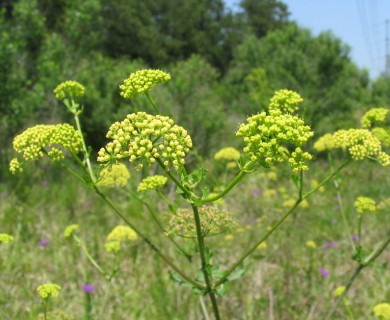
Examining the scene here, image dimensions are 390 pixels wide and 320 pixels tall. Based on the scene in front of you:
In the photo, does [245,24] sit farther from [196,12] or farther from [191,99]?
[191,99]

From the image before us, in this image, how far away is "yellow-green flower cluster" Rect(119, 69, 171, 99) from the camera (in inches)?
81.9

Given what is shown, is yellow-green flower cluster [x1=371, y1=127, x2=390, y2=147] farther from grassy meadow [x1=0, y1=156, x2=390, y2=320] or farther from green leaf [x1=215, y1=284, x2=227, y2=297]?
green leaf [x1=215, y1=284, x2=227, y2=297]

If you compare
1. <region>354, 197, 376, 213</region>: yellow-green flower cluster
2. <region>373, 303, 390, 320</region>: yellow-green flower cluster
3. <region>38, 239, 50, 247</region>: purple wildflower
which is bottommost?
<region>373, 303, 390, 320</region>: yellow-green flower cluster

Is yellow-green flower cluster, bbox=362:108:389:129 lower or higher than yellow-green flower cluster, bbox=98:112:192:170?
higher

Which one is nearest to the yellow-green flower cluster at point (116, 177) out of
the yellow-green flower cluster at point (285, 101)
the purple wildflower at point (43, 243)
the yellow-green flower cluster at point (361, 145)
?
the yellow-green flower cluster at point (285, 101)

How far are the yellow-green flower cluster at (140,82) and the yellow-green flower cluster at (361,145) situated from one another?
1.16 metres

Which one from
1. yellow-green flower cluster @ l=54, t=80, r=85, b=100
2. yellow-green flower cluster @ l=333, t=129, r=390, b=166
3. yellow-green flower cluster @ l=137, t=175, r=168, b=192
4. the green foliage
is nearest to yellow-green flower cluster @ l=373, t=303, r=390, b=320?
yellow-green flower cluster @ l=333, t=129, r=390, b=166

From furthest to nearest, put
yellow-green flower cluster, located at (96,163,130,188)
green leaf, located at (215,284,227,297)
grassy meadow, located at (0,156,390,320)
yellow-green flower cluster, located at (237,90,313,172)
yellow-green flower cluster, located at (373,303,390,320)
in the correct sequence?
1. grassy meadow, located at (0,156,390,320)
2. yellow-green flower cluster, located at (373,303,390,320)
3. yellow-green flower cluster, located at (96,163,130,188)
4. green leaf, located at (215,284,227,297)
5. yellow-green flower cluster, located at (237,90,313,172)

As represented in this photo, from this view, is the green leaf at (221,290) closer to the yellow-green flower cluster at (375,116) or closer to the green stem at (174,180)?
the green stem at (174,180)

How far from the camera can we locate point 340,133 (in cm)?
266

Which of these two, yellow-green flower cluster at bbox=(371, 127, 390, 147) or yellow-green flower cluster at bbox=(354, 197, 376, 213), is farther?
yellow-green flower cluster at bbox=(354, 197, 376, 213)

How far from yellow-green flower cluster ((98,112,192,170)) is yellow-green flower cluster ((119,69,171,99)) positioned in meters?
0.34

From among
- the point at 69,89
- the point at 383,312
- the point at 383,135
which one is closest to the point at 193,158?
the point at 383,312

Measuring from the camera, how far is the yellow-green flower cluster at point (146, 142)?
1659 millimetres
